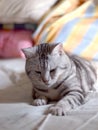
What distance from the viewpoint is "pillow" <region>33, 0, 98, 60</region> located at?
1739 mm

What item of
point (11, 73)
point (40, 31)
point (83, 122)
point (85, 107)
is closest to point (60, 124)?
point (83, 122)

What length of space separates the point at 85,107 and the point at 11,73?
1.94 ft

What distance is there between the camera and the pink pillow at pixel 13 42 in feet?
6.09

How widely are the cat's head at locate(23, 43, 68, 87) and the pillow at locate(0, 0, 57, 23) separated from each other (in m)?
0.74

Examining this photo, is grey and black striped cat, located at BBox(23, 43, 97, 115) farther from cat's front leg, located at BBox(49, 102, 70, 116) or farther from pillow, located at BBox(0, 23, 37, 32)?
pillow, located at BBox(0, 23, 37, 32)

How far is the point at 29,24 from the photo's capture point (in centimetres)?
198

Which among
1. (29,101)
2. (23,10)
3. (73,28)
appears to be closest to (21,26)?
(23,10)

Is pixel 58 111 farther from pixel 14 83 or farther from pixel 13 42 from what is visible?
pixel 13 42

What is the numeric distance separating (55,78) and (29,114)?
17 cm

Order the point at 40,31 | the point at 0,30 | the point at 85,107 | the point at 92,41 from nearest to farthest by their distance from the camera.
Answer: the point at 85,107 → the point at 92,41 → the point at 40,31 → the point at 0,30

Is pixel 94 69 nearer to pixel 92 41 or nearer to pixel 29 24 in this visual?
pixel 92 41

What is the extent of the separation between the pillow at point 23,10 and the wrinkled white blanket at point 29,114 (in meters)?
0.55

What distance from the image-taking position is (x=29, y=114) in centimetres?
110

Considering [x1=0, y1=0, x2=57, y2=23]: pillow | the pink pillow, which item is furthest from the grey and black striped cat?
[x1=0, y1=0, x2=57, y2=23]: pillow
